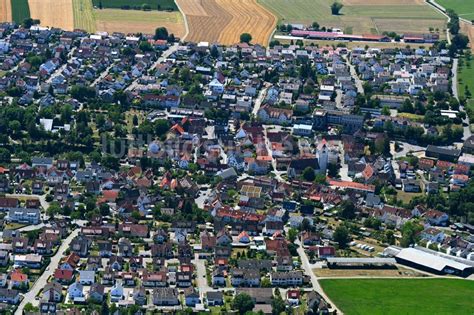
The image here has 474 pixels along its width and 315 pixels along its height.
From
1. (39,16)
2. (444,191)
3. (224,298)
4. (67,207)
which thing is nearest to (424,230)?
(444,191)

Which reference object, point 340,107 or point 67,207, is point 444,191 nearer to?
point 340,107

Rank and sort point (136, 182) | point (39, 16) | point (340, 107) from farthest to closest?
1. point (39, 16)
2. point (340, 107)
3. point (136, 182)

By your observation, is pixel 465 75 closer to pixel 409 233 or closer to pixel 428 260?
pixel 409 233

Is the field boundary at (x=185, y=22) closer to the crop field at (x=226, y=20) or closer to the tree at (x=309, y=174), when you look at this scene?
the crop field at (x=226, y=20)

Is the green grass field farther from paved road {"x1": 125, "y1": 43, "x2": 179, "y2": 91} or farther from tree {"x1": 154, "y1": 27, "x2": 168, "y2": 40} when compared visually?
tree {"x1": 154, "y1": 27, "x2": 168, "y2": 40}

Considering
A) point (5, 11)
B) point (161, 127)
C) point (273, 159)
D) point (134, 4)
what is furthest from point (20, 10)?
point (273, 159)

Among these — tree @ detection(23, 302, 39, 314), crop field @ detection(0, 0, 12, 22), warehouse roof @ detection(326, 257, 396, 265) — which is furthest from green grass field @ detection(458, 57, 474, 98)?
tree @ detection(23, 302, 39, 314)

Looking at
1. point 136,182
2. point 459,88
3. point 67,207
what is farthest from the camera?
point 459,88
